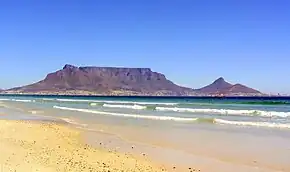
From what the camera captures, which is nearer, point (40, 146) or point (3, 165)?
point (3, 165)

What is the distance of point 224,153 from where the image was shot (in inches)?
487

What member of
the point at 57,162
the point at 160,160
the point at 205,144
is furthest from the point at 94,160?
the point at 205,144

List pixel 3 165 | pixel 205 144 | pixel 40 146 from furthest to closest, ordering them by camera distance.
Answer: pixel 205 144 < pixel 40 146 < pixel 3 165

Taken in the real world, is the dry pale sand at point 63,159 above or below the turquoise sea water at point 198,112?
below

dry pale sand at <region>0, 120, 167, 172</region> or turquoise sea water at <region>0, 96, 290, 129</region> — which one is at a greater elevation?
turquoise sea water at <region>0, 96, 290, 129</region>

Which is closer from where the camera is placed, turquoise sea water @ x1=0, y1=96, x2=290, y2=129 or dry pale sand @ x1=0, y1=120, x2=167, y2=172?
dry pale sand @ x1=0, y1=120, x2=167, y2=172

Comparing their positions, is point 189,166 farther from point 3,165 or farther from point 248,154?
point 3,165

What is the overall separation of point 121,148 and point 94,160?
3.06 metres

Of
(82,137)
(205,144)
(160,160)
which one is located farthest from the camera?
(82,137)

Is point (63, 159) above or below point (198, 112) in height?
below

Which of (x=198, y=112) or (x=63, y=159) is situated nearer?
(x=63, y=159)

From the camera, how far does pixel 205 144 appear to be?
14.4 m

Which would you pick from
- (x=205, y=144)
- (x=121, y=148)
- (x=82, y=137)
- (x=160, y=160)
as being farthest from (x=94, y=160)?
(x=82, y=137)

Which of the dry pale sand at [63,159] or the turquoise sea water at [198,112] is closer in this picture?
the dry pale sand at [63,159]
